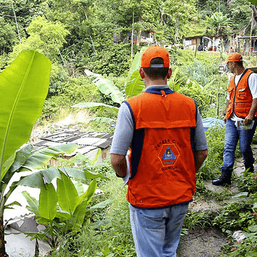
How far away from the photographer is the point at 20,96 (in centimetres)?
262

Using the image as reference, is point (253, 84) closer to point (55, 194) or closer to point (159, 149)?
point (159, 149)

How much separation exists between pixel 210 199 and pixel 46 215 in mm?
1905

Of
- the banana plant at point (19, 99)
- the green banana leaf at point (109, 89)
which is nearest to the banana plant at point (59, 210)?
the banana plant at point (19, 99)

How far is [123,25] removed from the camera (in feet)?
75.2

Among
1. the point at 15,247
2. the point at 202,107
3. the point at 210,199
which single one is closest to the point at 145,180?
the point at 210,199

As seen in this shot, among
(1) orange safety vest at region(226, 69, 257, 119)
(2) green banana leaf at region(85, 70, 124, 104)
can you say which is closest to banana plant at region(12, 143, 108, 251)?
(1) orange safety vest at region(226, 69, 257, 119)

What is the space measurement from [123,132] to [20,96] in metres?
1.50

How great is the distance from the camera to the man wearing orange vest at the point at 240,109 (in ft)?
10.6

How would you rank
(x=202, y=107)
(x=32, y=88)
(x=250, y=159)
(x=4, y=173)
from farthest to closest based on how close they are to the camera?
(x=202, y=107) < (x=250, y=159) < (x=4, y=173) < (x=32, y=88)

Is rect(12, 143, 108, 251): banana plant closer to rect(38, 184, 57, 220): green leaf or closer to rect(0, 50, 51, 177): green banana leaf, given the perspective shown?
rect(38, 184, 57, 220): green leaf

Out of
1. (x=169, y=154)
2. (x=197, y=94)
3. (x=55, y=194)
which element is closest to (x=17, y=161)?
(x=55, y=194)

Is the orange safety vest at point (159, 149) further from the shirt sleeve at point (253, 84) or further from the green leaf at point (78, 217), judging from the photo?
the green leaf at point (78, 217)

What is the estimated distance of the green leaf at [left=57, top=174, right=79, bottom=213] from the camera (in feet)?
10.4

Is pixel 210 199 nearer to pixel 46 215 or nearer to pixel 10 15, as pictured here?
pixel 46 215
